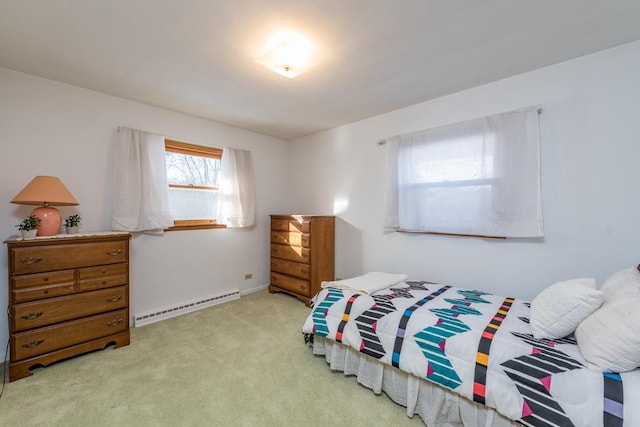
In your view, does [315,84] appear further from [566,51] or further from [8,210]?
[8,210]

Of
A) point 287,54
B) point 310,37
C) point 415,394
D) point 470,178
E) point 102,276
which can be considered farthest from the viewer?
point 470,178

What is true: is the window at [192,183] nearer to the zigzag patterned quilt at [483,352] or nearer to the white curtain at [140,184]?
the white curtain at [140,184]

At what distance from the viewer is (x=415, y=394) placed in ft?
5.44

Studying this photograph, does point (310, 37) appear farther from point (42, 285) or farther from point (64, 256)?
point (42, 285)

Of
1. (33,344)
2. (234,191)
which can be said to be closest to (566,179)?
(234,191)

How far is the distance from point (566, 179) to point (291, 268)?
3121 mm

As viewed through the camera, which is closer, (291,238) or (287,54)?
(287,54)

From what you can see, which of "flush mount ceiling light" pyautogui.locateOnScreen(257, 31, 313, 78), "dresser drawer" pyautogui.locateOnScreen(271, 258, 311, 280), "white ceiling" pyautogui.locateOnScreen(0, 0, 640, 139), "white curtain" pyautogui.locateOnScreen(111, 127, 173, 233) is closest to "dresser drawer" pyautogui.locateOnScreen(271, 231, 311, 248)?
"dresser drawer" pyautogui.locateOnScreen(271, 258, 311, 280)

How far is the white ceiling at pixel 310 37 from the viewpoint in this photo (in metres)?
Result: 1.58

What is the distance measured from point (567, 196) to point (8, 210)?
188 inches

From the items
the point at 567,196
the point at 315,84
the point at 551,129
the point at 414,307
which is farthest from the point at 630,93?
the point at 315,84

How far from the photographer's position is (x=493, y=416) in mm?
1392

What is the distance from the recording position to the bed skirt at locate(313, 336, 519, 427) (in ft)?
4.81

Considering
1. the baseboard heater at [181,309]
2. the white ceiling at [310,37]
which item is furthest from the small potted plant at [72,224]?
the white ceiling at [310,37]
